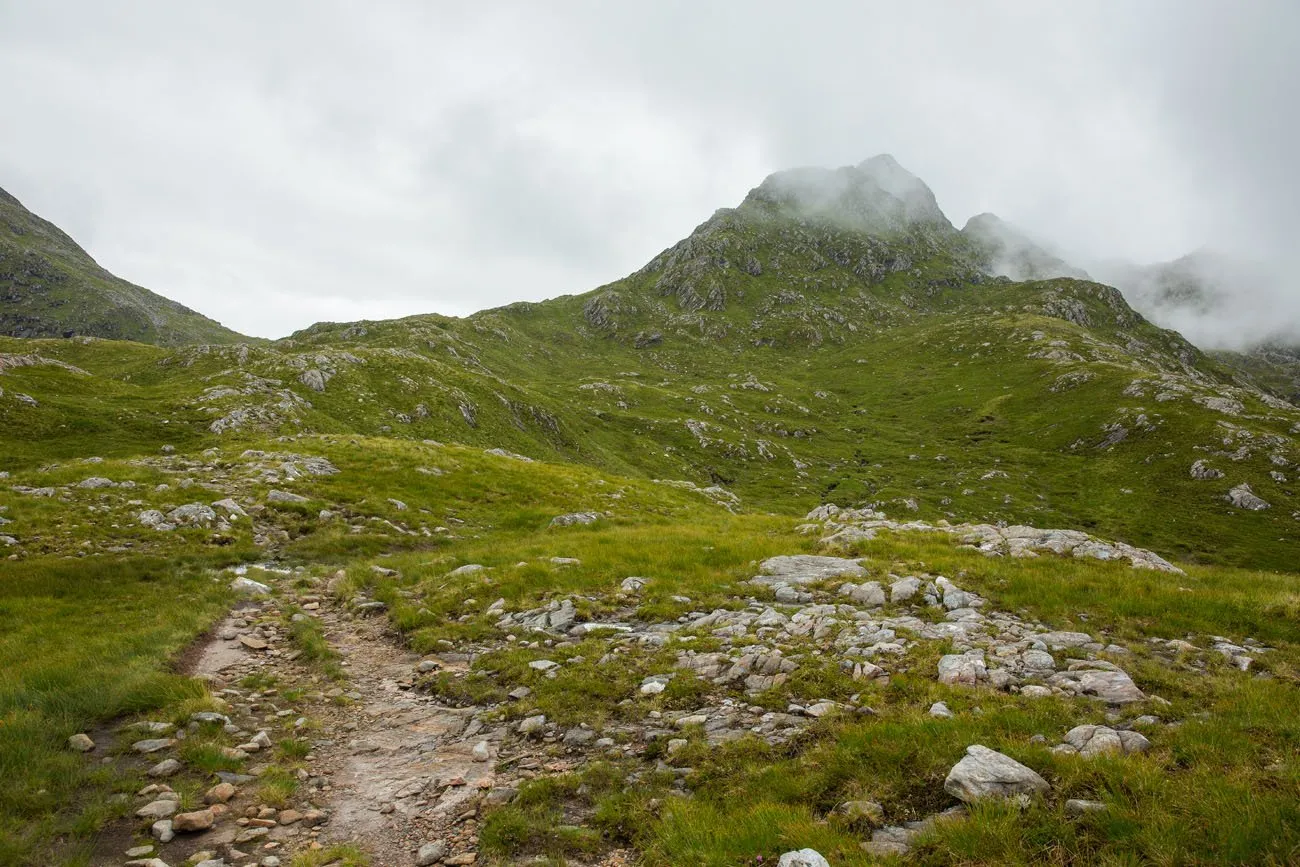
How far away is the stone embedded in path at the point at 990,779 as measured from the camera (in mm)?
6430

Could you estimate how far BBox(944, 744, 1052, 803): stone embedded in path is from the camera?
6.43m

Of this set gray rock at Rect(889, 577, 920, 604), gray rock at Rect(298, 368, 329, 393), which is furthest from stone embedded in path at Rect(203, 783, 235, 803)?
gray rock at Rect(298, 368, 329, 393)

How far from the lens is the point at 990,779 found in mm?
6621

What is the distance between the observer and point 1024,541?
19.5m

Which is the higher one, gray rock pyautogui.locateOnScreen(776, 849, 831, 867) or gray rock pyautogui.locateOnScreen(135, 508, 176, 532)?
gray rock pyautogui.locateOnScreen(776, 849, 831, 867)

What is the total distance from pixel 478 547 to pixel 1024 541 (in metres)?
21.0

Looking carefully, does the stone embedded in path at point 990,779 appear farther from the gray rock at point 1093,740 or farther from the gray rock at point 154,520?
the gray rock at point 154,520

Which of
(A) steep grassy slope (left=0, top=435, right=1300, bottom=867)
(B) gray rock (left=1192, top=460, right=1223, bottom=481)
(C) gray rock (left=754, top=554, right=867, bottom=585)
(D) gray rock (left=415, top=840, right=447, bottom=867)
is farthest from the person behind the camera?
(B) gray rock (left=1192, top=460, right=1223, bottom=481)

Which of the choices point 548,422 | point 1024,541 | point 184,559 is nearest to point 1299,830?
point 1024,541

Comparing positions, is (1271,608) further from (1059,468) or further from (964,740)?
(1059,468)

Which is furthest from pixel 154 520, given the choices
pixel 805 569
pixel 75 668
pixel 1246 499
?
pixel 1246 499

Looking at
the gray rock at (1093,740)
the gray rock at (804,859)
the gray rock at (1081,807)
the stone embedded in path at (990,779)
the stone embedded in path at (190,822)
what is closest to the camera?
the gray rock at (804,859)

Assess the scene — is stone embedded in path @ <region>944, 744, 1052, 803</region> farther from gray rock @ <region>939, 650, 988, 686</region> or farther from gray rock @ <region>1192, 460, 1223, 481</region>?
gray rock @ <region>1192, 460, 1223, 481</region>

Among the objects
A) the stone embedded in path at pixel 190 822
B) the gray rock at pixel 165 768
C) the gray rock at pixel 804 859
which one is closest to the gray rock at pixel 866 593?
the gray rock at pixel 804 859
